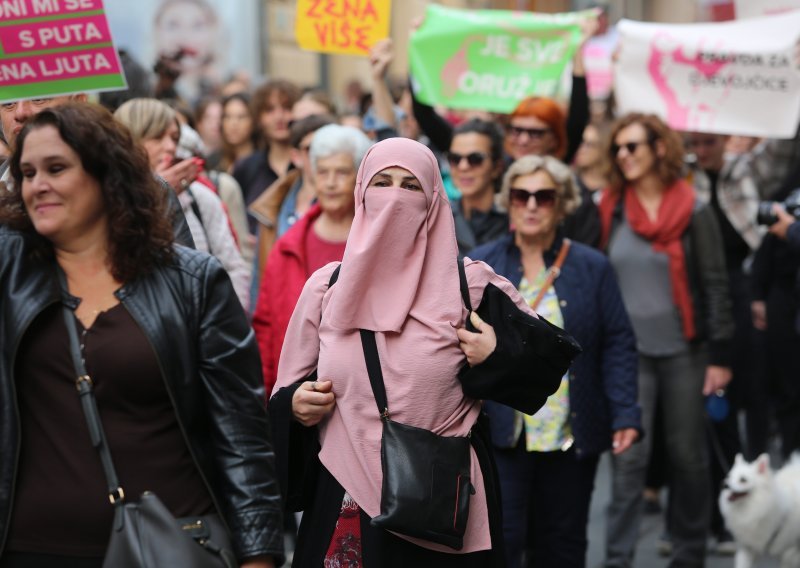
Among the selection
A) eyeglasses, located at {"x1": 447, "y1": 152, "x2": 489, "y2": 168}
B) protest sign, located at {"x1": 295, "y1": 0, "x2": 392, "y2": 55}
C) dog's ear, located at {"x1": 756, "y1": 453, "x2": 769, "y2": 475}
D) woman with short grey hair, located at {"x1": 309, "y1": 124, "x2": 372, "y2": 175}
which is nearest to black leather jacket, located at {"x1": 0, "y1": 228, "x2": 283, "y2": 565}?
woman with short grey hair, located at {"x1": 309, "y1": 124, "x2": 372, "y2": 175}

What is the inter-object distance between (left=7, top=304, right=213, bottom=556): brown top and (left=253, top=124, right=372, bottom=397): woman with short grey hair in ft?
8.08

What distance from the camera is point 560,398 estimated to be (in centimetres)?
597

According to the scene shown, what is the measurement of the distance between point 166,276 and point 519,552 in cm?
263

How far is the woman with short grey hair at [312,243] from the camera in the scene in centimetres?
617

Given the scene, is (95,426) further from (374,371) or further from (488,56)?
(488,56)

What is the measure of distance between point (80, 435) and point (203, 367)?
37cm

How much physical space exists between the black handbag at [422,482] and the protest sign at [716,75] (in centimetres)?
497

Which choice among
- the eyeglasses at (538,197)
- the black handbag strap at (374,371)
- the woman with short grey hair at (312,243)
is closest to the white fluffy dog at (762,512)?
the eyeglasses at (538,197)

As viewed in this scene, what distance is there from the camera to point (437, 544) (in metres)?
4.09

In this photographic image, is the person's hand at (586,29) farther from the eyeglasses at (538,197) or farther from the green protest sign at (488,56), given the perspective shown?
the eyeglasses at (538,197)

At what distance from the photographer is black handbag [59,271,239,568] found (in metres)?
3.38

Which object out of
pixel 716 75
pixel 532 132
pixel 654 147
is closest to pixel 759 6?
A: pixel 716 75

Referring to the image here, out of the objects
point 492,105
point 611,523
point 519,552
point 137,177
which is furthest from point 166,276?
point 492,105

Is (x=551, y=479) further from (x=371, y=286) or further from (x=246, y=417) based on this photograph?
(x=246, y=417)
